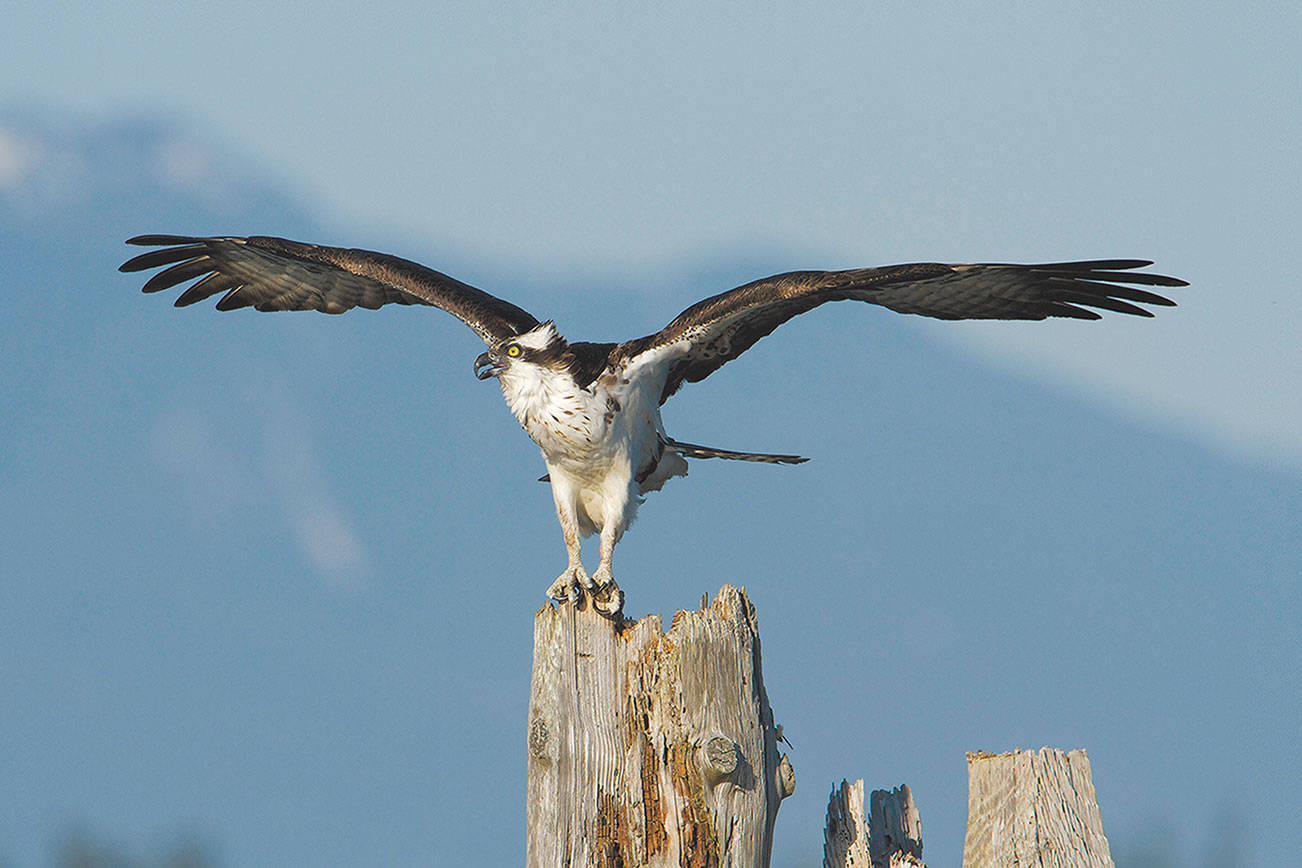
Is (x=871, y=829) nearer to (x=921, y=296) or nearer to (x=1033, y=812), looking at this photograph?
(x=1033, y=812)

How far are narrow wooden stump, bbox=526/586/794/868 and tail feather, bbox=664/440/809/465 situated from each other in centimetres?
159

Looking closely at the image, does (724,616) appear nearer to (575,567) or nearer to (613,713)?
(613,713)

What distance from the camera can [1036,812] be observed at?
4559 mm

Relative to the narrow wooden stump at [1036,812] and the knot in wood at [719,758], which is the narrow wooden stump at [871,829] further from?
the knot in wood at [719,758]

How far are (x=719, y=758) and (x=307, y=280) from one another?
4.72 m

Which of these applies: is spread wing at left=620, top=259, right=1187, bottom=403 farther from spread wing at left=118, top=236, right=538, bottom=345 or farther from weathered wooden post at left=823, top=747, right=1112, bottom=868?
weathered wooden post at left=823, top=747, right=1112, bottom=868

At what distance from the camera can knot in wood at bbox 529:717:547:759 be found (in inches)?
201

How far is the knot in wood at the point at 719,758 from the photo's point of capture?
486 centimetres

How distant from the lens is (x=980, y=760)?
15.7ft

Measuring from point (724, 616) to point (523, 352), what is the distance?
192 cm

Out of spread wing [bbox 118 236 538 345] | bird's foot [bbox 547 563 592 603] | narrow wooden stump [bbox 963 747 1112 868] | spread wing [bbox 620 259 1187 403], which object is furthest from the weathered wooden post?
spread wing [bbox 118 236 538 345]

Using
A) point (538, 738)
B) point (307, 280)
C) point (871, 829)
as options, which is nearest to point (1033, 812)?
point (871, 829)

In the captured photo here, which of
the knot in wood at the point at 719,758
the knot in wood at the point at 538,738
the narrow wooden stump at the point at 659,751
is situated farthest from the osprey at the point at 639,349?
the knot in wood at the point at 719,758

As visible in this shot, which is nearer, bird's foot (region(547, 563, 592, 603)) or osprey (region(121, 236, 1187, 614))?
bird's foot (region(547, 563, 592, 603))
